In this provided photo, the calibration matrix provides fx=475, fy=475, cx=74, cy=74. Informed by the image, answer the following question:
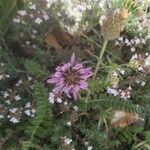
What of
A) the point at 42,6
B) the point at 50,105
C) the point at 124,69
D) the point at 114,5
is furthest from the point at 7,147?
the point at 114,5

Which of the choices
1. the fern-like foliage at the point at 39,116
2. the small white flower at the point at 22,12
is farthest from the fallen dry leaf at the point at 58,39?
the fern-like foliage at the point at 39,116

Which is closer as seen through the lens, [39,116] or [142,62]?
[39,116]

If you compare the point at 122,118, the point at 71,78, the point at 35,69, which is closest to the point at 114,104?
the point at 122,118

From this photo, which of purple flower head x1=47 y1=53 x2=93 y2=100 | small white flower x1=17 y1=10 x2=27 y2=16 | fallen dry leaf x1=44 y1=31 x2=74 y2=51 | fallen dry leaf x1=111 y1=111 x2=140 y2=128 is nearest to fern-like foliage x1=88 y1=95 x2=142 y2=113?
fallen dry leaf x1=111 y1=111 x2=140 y2=128

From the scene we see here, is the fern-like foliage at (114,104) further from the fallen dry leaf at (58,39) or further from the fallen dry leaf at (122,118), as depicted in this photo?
the fallen dry leaf at (58,39)

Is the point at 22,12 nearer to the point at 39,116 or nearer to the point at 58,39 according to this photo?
the point at 58,39

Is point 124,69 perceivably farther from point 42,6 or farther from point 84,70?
point 42,6
